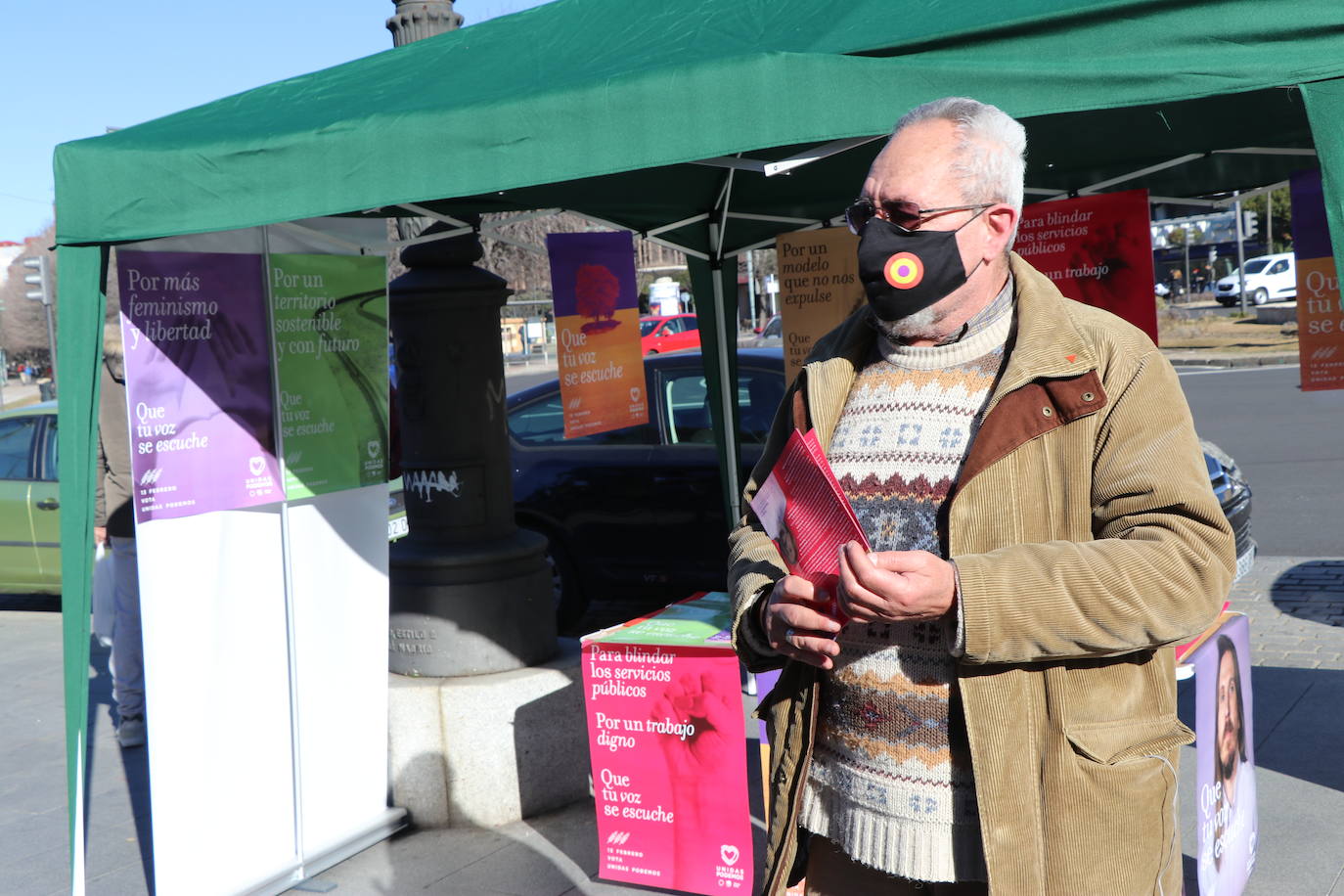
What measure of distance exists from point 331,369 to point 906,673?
3.01 meters

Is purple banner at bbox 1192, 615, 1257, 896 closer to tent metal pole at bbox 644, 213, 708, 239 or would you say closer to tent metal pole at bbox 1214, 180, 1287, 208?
tent metal pole at bbox 1214, 180, 1287, 208

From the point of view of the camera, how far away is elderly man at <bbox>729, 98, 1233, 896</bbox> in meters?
1.77

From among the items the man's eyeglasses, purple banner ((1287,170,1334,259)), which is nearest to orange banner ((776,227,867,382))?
purple banner ((1287,170,1334,259))

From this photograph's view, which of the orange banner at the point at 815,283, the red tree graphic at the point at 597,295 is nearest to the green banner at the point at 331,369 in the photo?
the red tree graphic at the point at 597,295

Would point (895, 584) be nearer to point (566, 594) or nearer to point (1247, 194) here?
point (1247, 194)

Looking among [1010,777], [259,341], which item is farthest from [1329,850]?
[259,341]

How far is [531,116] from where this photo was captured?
10.1ft

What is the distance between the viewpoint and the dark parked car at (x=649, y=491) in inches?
296

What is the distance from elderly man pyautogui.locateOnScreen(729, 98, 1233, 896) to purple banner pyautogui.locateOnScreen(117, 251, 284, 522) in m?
2.39

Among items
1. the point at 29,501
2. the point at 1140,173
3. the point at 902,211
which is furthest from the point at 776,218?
the point at 29,501

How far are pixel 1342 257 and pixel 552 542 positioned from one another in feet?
20.2

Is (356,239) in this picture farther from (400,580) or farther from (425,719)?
(425,719)

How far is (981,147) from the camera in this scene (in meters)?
1.95

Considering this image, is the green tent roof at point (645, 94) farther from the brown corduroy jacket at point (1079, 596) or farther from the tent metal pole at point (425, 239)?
the brown corduroy jacket at point (1079, 596)
